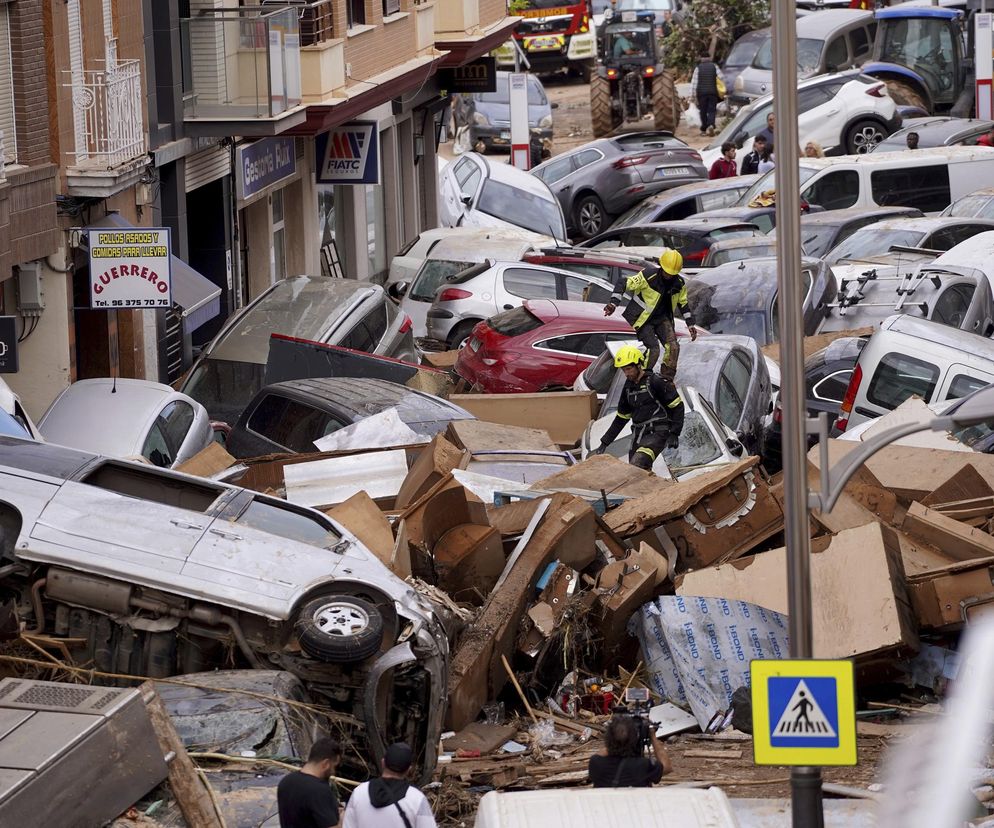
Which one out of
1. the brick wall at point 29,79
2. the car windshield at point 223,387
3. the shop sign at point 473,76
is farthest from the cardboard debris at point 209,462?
the shop sign at point 473,76

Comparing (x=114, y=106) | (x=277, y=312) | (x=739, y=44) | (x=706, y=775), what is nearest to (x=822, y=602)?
(x=706, y=775)

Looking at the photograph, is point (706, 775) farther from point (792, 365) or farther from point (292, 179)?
point (292, 179)

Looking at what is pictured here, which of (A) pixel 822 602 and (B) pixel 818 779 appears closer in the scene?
(B) pixel 818 779

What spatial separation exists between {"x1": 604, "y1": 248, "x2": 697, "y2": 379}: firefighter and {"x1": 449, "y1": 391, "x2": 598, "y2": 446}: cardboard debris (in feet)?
4.59

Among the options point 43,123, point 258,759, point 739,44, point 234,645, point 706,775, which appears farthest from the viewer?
point 739,44

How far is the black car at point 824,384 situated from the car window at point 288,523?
660cm

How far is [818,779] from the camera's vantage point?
739 cm

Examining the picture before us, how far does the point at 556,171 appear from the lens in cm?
3234

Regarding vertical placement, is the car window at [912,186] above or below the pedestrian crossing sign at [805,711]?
above

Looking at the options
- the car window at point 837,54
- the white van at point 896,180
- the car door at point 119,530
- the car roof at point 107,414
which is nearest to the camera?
the car door at point 119,530

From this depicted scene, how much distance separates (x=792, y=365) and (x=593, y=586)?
4.05 meters

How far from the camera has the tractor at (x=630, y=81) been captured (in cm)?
4097

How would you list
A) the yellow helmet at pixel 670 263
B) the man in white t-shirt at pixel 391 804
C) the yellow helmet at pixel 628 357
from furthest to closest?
1. the yellow helmet at pixel 670 263
2. the yellow helmet at pixel 628 357
3. the man in white t-shirt at pixel 391 804

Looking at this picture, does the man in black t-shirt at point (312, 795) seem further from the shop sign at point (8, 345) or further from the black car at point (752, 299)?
the black car at point (752, 299)
